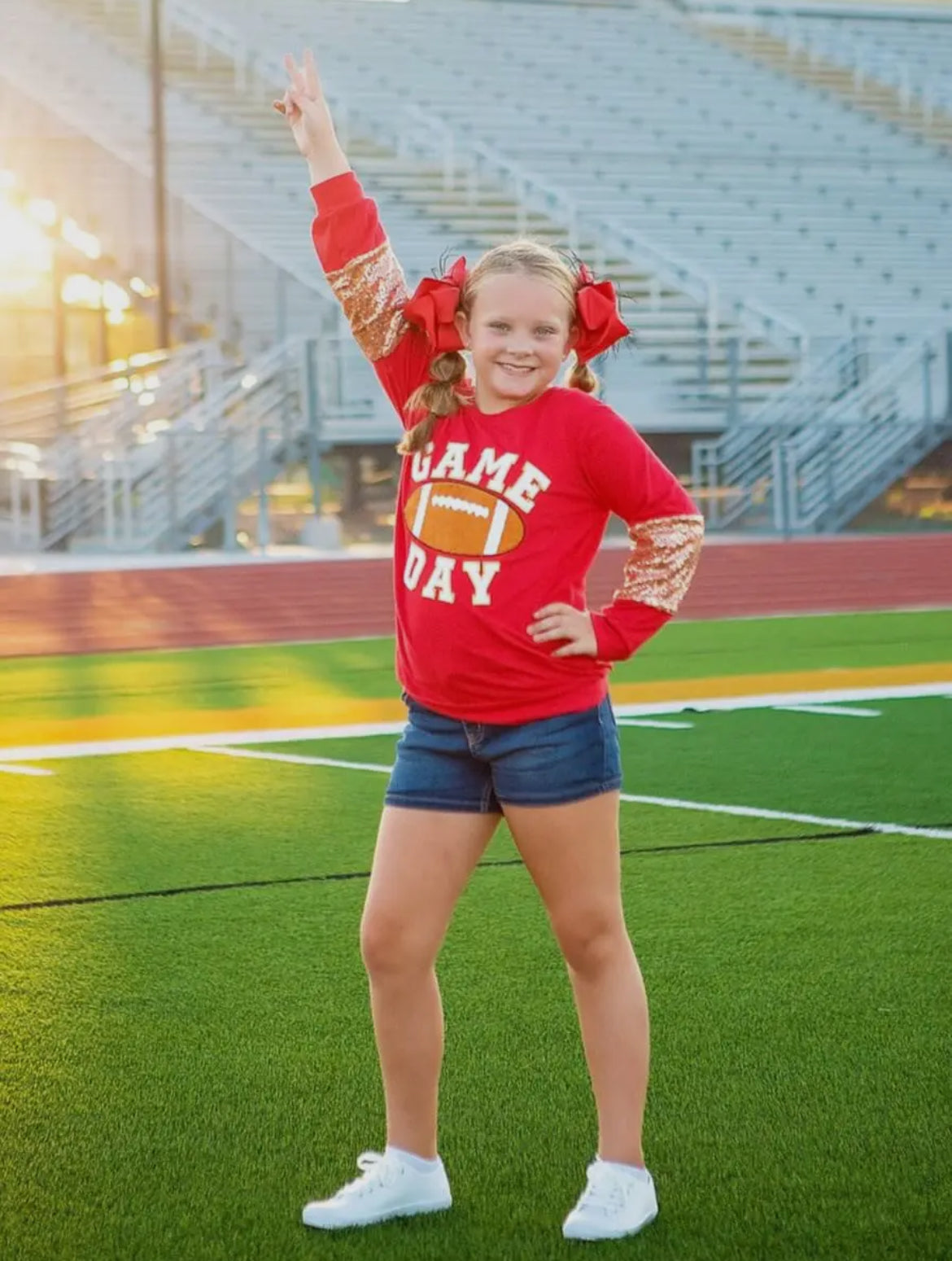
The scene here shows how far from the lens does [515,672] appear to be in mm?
3283

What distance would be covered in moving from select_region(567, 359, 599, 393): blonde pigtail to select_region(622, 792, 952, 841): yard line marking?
3480mm

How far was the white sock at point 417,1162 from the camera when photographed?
11.2 ft

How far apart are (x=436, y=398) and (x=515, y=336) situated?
17 cm

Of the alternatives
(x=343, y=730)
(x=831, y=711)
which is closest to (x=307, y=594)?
(x=343, y=730)

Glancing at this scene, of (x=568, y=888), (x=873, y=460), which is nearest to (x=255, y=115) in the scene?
(x=873, y=460)

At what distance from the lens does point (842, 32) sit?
42.8 m

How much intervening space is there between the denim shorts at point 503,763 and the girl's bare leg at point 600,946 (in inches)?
1.4

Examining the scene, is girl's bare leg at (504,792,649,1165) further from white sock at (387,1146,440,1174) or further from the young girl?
white sock at (387,1146,440,1174)

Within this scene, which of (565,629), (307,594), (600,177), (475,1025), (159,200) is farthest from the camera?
(600,177)

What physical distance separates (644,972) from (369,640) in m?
9.28

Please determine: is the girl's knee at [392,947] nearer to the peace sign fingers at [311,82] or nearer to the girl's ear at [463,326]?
the girl's ear at [463,326]

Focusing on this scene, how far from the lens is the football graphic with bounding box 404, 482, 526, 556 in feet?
10.8

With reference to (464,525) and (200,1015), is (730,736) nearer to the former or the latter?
(200,1015)

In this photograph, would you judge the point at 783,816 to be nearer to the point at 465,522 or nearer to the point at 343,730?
the point at 343,730
